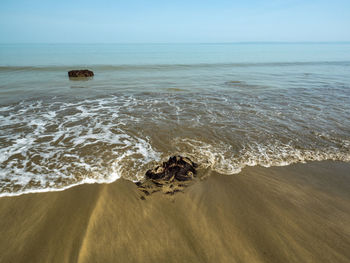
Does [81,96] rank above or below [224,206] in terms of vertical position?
above

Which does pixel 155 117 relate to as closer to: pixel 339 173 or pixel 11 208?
pixel 11 208

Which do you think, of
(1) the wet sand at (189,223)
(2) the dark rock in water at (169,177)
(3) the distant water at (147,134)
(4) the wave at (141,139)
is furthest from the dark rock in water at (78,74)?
(2) the dark rock in water at (169,177)

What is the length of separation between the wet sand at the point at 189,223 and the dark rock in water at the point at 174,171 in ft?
1.12

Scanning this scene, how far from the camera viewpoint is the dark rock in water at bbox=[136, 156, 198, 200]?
3570 mm

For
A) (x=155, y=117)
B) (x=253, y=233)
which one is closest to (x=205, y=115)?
(x=155, y=117)

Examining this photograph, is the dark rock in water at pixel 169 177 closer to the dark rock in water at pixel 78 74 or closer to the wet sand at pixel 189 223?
the wet sand at pixel 189 223

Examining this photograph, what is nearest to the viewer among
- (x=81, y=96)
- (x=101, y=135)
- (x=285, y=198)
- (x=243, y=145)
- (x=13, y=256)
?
(x=13, y=256)

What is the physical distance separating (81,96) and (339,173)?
1156 cm

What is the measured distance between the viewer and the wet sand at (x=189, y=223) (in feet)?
8.10

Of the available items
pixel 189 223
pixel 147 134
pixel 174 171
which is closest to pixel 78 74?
pixel 147 134

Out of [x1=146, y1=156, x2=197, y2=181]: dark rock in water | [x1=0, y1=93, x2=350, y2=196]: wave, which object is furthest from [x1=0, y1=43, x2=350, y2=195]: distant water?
[x1=146, y1=156, x2=197, y2=181]: dark rock in water

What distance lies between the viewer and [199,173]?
4047 mm

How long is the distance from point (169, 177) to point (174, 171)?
19 cm

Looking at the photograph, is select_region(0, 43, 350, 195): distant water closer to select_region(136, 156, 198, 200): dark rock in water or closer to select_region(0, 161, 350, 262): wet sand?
select_region(136, 156, 198, 200): dark rock in water
